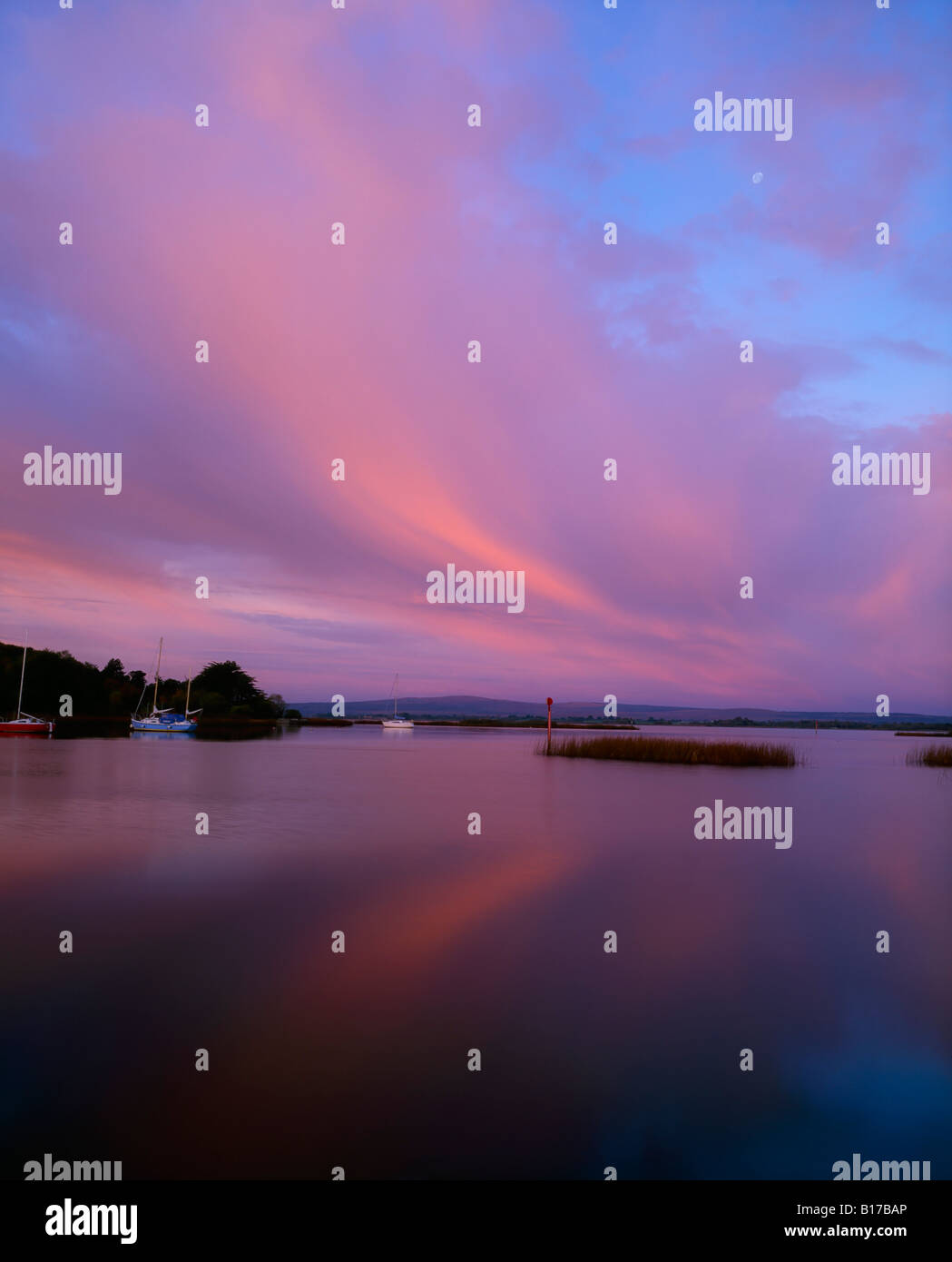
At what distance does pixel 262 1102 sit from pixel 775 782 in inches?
1216

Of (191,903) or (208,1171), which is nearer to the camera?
(208,1171)

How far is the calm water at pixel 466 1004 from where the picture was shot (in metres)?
5.01

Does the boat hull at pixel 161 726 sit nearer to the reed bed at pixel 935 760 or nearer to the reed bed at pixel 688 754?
the reed bed at pixel 688 754

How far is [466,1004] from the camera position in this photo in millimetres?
7266

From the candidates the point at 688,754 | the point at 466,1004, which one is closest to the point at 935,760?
the point at 688,754

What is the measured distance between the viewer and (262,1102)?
5.24 meters

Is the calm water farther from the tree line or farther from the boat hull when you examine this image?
the tree line

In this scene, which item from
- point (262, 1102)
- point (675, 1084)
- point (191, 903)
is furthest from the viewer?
point (191, 903)

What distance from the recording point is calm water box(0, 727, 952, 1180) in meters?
5.01

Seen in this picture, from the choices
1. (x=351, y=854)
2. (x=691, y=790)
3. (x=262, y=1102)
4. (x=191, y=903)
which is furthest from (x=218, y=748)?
(x=262, y=1102)
